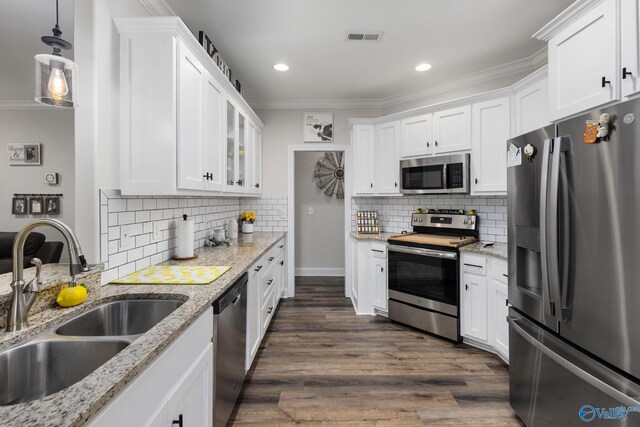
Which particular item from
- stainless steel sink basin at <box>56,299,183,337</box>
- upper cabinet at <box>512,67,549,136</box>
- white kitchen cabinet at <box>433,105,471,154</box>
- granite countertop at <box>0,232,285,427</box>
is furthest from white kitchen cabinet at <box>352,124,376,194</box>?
stainless steel sink basin at <box>56,299,183,337</box>

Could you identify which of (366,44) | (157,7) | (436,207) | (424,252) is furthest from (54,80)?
(436,207)

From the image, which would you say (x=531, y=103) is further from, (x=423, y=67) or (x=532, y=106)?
(x=423, y=67)

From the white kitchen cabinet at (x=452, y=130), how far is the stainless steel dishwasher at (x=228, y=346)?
245cm

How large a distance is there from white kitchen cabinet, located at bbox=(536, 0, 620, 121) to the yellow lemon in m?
2.54

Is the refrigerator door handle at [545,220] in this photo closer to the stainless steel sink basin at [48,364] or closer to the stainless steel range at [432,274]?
the stainless steel range at [432,274]

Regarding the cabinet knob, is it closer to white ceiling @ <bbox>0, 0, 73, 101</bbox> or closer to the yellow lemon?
the yellow lemon

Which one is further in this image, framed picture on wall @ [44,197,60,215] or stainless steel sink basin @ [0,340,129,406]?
framed picture on wall @ [44,197,60,215]

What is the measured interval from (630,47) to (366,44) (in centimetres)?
184

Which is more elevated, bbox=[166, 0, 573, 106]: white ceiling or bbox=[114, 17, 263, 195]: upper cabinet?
bbox=[166, 0, 573, 106]: white ceiling

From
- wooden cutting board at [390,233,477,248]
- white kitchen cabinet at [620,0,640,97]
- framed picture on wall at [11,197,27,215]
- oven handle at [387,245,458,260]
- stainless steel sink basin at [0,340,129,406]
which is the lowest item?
stainless steel sink basin at [0,340,129,406]

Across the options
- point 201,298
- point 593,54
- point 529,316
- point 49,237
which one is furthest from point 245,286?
point 593,54

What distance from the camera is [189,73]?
1.86m

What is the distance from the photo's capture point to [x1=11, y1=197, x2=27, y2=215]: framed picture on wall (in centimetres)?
152

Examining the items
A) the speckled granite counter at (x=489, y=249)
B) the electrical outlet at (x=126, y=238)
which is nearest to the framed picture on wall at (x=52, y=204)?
the electrical outlet at (x=126, y=238)
